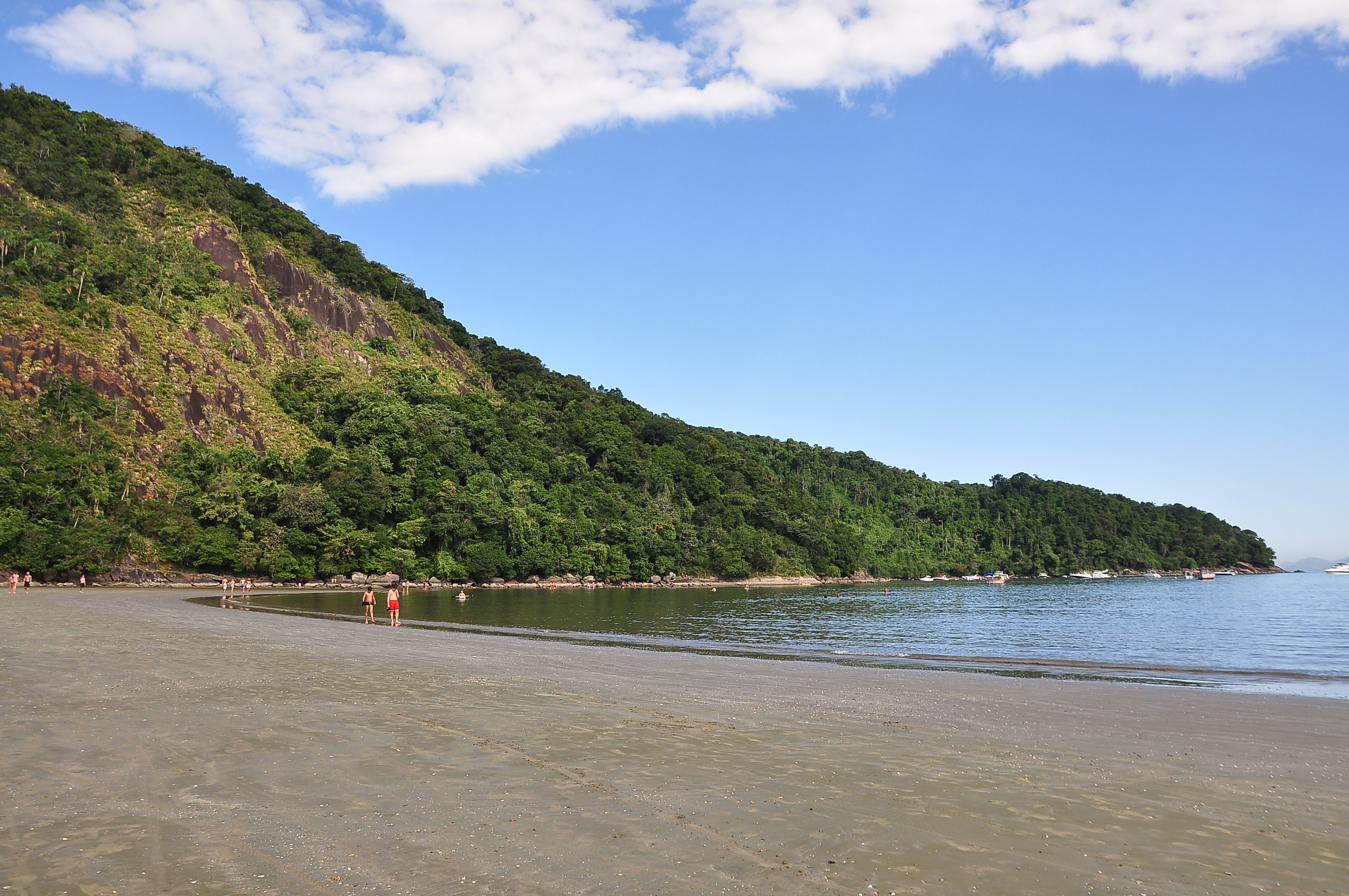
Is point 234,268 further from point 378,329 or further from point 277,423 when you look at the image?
point 277,423

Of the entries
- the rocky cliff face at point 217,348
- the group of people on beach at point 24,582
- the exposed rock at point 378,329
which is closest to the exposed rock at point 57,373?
the rocky cliff face at point 217,348

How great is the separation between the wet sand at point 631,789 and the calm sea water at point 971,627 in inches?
440

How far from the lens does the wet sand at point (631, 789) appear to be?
21.3 feet

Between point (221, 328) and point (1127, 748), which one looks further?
point (221, 328)

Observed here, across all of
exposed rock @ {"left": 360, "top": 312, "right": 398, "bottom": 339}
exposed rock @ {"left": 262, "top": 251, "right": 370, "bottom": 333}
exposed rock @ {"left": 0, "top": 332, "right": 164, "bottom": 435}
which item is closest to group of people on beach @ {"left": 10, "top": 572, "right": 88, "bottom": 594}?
exposed rock @ {"left": 0, "top": 332, "right": 164, "bottom": 435}

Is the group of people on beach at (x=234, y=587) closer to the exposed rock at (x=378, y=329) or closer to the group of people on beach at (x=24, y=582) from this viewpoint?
the group of people on beach at (x=24, y=582)

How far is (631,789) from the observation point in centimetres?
898

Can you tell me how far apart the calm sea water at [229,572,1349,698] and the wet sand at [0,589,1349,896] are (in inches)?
440

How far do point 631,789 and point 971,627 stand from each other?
47160 mm

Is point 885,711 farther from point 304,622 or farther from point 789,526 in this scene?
point 789,526

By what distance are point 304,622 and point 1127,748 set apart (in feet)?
122

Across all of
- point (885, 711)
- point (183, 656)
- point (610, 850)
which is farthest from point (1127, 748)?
point (183, 656)

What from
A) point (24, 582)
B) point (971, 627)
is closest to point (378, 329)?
point (24, 582)

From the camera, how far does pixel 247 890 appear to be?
5.84 meters
